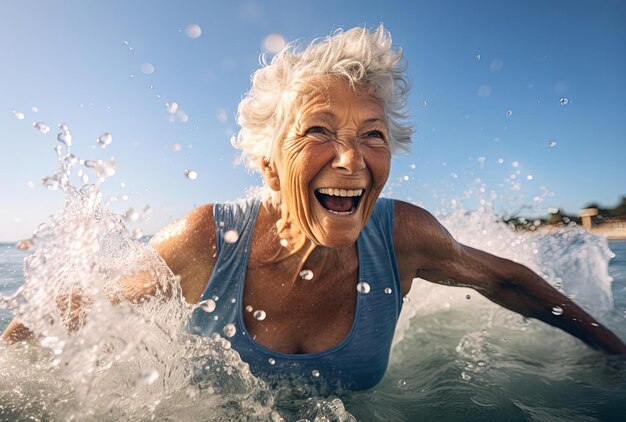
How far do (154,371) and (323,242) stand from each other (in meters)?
1.15

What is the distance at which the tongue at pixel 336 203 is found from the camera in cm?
249

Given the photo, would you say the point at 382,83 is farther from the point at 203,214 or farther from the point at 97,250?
the point at 97,250

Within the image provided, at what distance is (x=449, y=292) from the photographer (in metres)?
6.16

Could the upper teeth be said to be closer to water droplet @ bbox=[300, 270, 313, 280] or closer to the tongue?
the tongue

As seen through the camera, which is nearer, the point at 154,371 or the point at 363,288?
the point at 154,371

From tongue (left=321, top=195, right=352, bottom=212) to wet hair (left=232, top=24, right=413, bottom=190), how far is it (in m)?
0.48

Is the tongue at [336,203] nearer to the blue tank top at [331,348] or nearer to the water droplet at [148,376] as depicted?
the blue tank top at [331,348]

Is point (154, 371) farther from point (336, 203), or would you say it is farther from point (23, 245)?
point (336, 203)

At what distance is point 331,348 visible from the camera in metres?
2.56

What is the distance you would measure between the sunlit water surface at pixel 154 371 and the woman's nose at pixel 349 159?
4.23 feet

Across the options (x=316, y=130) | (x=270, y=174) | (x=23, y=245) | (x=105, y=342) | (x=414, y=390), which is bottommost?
(x=414, y=390)

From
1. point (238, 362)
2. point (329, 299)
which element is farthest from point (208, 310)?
point (329, 299)

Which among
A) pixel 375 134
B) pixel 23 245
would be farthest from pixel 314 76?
pixel 23 245

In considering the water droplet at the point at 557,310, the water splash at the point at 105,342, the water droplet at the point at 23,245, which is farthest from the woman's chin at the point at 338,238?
the water droplet at the point at 557,310
